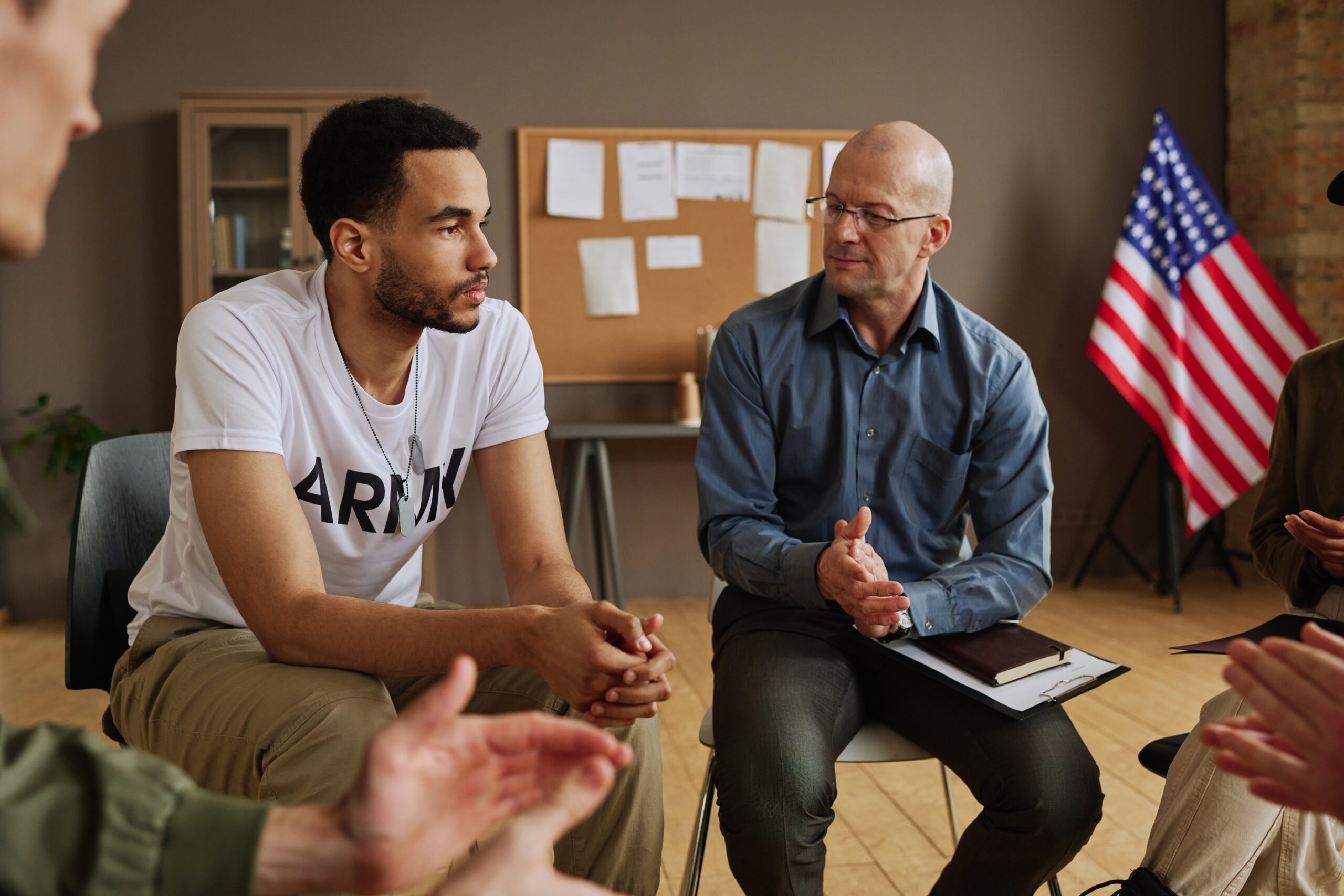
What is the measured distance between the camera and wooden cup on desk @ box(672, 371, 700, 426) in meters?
3.93

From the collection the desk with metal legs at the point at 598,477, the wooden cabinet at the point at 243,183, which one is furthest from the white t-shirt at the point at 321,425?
the wooden cabinet at the point at 243,183

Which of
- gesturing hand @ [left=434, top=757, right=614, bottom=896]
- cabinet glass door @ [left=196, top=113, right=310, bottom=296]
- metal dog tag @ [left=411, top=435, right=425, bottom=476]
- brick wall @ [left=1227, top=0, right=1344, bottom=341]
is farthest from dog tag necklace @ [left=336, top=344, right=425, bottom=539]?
brick wall @ [left=1227, top=0, right=1344, bottom=341]

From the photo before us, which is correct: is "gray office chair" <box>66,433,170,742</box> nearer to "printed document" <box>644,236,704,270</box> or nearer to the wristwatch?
the wristwatch

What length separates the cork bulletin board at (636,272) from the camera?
4090 mm

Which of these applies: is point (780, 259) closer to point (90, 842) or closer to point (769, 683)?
point (769, 683)

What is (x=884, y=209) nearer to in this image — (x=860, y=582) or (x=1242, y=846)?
(x=860, y=582)

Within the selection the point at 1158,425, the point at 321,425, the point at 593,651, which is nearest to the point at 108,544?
the point at 321,425

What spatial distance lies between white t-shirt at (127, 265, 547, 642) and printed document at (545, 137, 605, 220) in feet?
8.40

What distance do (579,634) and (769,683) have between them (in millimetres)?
387

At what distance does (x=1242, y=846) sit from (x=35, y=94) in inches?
57.1

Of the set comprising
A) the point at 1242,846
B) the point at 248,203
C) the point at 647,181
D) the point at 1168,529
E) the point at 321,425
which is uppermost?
the point at 647,181

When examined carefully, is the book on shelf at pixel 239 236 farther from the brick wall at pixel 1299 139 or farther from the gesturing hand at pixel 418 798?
the brick wall at pixel 1299 139

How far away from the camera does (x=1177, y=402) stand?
4.00 metres

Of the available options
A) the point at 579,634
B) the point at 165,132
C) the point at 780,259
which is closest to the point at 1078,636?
the point at 780,259
